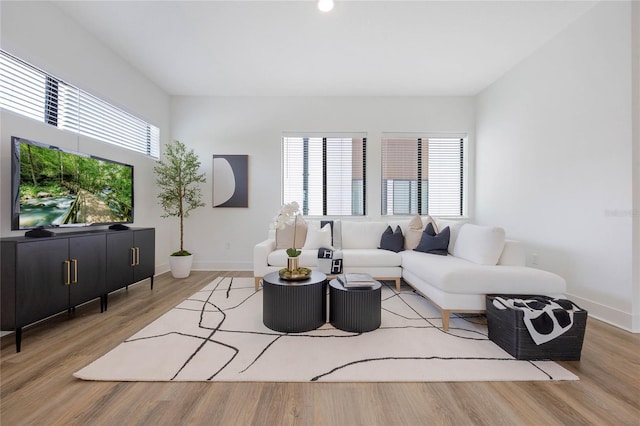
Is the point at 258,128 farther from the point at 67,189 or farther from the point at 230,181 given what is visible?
the point at 67,189

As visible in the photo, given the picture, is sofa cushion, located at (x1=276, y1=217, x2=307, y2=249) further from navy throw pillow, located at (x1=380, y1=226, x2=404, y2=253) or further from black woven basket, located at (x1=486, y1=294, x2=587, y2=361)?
black woven basket, located at (x1=486, y1=294, x2=587, y2=361)

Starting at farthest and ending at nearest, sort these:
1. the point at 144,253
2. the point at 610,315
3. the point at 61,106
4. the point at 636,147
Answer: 1. the point at 144,253
2. the point at 61,106
3. the point at 610,315
4. the point at 636,147

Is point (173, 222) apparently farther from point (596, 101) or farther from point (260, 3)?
point (596, 101)

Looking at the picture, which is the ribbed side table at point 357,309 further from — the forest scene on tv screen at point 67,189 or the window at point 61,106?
the window at point 61,106

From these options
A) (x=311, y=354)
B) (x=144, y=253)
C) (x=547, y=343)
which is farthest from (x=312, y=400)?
(x=144, y=253)

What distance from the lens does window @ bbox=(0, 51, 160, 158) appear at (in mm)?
2193

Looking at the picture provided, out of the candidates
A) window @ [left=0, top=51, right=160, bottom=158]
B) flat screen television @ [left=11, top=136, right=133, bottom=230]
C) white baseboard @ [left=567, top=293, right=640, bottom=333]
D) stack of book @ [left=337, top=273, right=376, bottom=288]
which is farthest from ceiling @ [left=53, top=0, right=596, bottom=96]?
white baseboard @ [left=567, top=293, right=640, bottom=333]

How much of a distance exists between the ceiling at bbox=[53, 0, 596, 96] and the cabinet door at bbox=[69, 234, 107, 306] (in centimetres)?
227

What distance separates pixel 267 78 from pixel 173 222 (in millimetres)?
2862

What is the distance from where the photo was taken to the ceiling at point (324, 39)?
2.53 metres

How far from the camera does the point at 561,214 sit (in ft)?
9.46

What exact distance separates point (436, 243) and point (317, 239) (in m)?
1.52

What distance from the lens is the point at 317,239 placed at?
3.56 meters

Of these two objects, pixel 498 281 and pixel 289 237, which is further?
pixel 289 237
